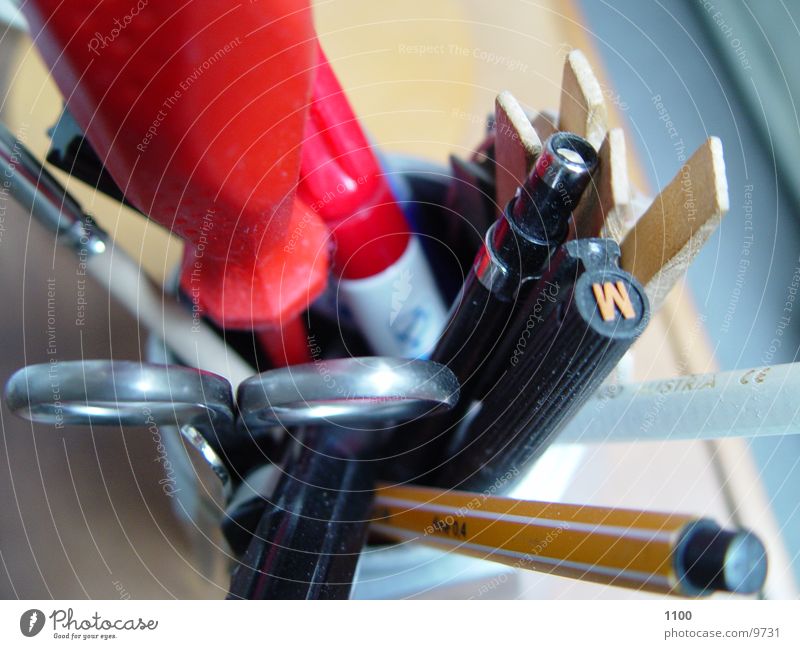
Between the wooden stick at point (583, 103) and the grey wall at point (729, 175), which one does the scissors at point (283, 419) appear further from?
the grey wall at point (729, 175)

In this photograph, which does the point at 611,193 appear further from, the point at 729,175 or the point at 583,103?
the point at 729,175

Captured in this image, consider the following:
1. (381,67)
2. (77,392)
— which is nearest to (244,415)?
(77,392)

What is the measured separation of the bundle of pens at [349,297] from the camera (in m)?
0.14

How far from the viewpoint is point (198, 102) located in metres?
0.15

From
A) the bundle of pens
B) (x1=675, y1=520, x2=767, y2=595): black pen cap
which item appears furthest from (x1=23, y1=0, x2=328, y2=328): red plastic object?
(x1=675, y1=520, x2=767, y2=595): black pen cap

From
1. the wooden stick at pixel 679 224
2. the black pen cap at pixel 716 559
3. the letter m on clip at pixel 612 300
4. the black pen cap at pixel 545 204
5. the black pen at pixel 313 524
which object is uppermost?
the black pen cap at pixel 545 204

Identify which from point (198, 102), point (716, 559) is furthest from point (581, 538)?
point (198, 102)

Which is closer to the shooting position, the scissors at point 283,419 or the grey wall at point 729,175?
the scissors at point 283,419

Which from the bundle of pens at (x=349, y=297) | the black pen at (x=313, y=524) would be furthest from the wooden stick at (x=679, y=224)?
the black pen at (x=313, y=524)

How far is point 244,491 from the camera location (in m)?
0.21

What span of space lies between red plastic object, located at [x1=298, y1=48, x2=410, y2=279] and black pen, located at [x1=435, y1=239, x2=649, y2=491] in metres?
0.06

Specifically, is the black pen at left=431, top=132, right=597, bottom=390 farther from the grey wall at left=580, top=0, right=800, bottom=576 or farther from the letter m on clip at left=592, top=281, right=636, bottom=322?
the grey wall at left=580, top=0, right=800, bottom=576

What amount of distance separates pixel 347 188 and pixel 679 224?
0.11 metres
